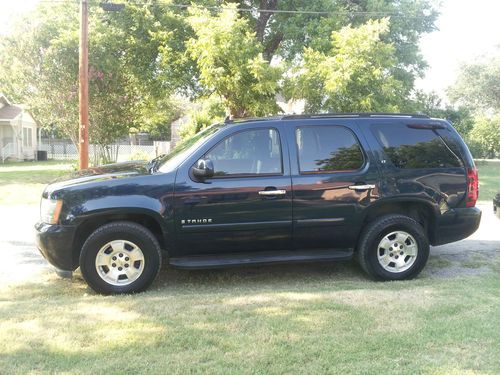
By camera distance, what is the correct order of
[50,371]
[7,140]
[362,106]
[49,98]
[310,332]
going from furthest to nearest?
[7,140] < [49,98] < [362,106] < [310,332] < [50,371]

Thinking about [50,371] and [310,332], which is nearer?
[50,371]

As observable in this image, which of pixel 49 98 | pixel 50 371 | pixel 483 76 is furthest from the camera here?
pixel 483 76

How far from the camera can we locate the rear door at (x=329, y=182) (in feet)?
18.8

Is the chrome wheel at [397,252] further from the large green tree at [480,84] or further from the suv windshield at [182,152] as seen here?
the large green tree at [480,84]

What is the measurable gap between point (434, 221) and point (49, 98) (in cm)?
1550

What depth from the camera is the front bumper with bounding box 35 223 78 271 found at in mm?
5328

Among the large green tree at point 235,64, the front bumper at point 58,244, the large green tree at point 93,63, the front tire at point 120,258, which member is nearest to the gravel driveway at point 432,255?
the front bumper at point 58,244

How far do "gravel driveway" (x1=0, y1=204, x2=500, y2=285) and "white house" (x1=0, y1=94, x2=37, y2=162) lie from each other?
25.3 m

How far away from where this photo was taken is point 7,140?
33500 millimetres

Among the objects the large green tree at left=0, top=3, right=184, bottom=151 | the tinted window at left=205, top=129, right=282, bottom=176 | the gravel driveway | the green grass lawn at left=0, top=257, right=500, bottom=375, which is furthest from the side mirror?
the large green tree at left=0, top=3, right=184, bottom=151

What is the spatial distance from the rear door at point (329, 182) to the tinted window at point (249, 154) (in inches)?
7.7

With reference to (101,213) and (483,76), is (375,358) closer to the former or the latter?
(101,213)

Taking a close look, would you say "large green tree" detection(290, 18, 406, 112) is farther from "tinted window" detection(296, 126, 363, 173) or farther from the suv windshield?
the suv windshield

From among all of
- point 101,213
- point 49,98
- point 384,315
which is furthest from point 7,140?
point 384,315
